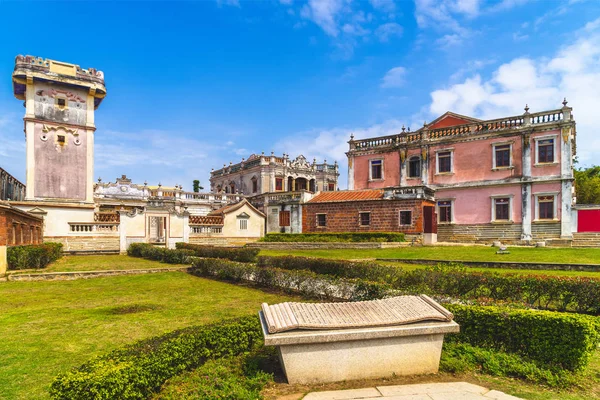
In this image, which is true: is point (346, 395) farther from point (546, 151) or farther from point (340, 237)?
point (546, 151)

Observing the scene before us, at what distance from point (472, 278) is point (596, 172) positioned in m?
56.5

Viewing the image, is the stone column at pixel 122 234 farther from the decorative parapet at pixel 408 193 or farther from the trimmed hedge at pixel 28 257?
the decorative parapet at pixel 408 193

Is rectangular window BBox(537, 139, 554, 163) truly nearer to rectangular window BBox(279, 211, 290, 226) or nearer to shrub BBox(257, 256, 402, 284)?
rectangular window BBox(279, 211, 290, 226)

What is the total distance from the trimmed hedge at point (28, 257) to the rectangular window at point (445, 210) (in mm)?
27381

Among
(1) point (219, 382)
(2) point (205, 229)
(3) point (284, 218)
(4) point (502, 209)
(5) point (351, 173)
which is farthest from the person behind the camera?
(5) point (351, 173)

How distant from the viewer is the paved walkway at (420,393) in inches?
177

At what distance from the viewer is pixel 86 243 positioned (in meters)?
23.0

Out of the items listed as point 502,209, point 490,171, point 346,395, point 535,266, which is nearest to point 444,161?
point 490,171

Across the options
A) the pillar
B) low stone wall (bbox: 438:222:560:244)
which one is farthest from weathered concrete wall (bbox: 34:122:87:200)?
low stone wall (bbox: 438:222:560:244)

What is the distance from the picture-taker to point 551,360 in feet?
17.5

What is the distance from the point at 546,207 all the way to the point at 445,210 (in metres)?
7.11

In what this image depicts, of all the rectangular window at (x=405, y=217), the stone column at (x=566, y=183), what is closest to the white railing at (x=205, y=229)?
the rectangular window at (x=405, y=217)

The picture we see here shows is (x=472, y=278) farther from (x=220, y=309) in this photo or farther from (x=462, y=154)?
(x=462, y=154)

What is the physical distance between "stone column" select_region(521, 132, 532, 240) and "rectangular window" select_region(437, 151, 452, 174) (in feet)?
17.8
